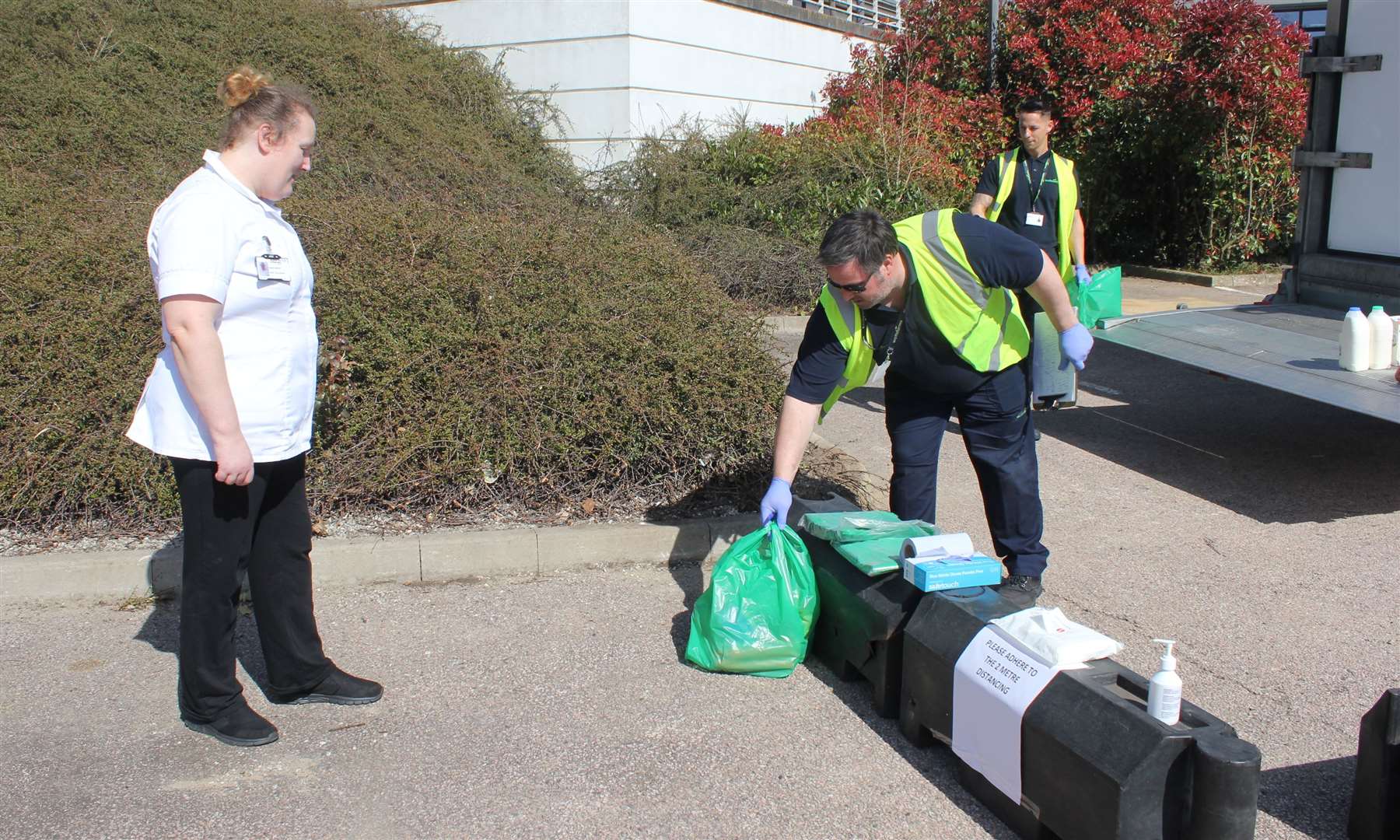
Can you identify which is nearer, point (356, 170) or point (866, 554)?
point (866, 554)

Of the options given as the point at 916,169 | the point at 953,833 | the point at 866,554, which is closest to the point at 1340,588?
the point at 866,554

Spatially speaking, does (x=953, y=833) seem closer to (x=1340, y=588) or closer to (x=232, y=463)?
(x=232, y=463)

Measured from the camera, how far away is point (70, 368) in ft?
15.6

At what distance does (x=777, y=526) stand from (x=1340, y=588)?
2429 mm

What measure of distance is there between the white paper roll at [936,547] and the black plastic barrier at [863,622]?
0.37ft

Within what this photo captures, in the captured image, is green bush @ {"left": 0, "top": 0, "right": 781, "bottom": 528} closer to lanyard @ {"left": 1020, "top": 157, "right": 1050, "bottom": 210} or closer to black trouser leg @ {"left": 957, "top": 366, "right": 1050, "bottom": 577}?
black trouser leg @ {"left": 957, "top": 366, "right": 1050, "bottom": 577}

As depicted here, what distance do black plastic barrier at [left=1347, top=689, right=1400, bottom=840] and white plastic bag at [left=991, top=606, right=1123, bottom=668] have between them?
60 cm

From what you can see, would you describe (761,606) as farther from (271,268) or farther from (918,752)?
(271,268)

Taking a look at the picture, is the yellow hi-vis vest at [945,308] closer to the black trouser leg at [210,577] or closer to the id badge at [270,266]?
the id badge at [270,266]

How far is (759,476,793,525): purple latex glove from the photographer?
3.71 metres

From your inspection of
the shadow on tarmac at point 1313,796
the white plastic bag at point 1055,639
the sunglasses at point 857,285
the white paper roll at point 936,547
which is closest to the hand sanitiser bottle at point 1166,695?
the white plastic bag at point 1055,639

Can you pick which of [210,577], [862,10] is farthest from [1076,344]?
[862,10]

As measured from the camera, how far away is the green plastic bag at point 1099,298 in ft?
21.3

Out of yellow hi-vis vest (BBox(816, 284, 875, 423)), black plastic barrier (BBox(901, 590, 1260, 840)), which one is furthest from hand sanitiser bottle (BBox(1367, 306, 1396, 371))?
black plastic barrier (BBox(901, 590, 1260, 840))
